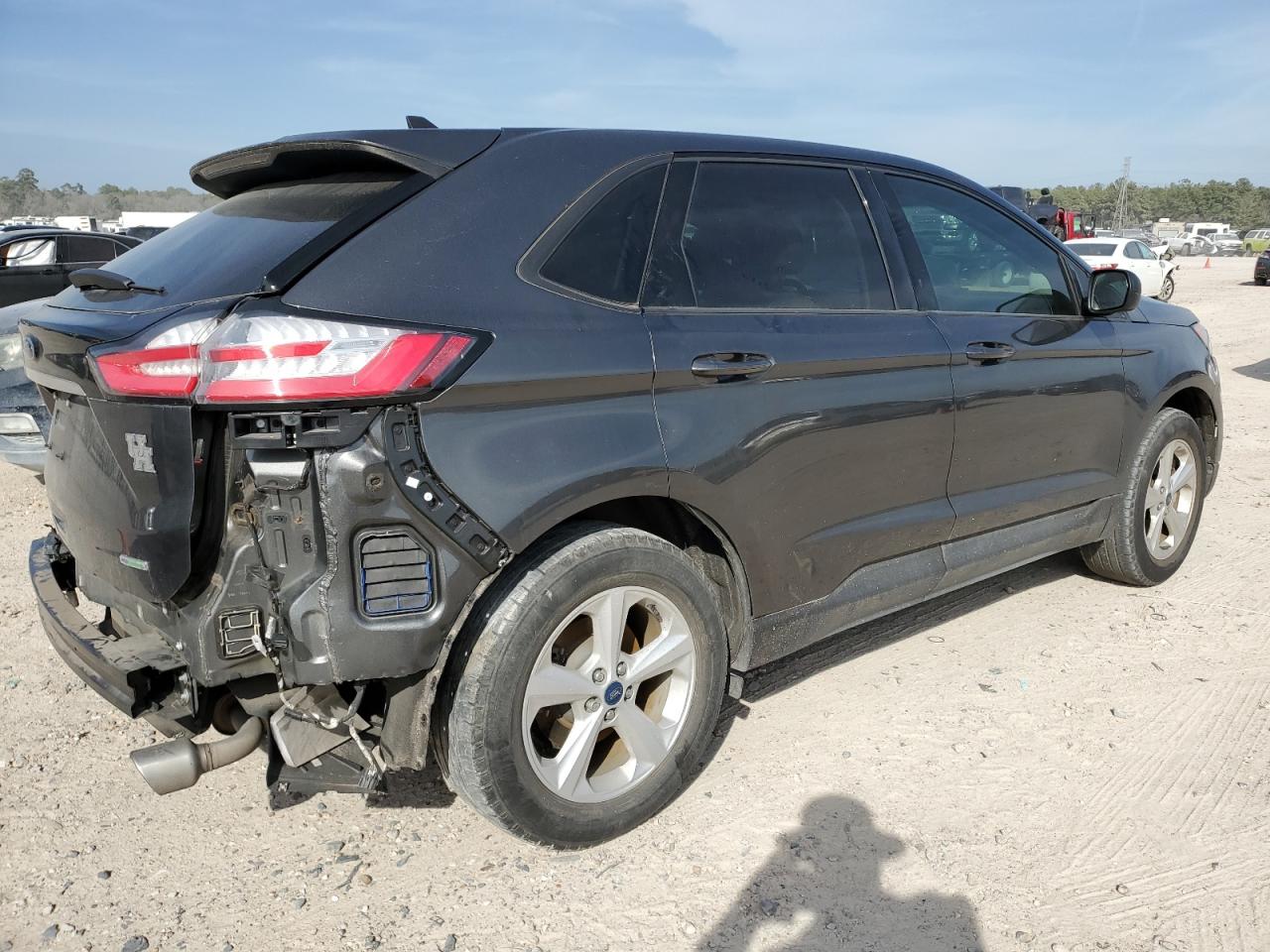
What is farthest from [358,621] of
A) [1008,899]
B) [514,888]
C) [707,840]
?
[1008,899]

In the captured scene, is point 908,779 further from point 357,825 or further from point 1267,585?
point 1267,585

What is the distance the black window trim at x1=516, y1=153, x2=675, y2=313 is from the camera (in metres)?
2.48

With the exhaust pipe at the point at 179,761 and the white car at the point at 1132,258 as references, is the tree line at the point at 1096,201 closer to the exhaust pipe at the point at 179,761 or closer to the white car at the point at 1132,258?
the white car at the point at 1132,258

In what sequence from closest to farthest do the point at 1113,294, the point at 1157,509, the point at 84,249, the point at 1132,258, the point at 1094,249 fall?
the point at 1113,294, the point at 1157,509, the point at 84,249, the point at 1094,249, the point at 1132,258

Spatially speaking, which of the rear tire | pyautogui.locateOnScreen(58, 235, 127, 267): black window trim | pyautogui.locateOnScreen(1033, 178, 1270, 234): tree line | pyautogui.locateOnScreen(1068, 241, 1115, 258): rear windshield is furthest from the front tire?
pyautogui.locateOnScreen(1033, 178, 1270, 234): tree line

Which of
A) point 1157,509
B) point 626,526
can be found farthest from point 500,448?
point 1157,509

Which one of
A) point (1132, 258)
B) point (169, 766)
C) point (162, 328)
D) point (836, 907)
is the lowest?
point (836, 907)

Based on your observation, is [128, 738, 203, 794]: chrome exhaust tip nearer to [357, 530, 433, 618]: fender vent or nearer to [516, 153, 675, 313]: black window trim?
[357, 530, 433, 618]: fender vent

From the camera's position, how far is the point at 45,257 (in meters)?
10.1

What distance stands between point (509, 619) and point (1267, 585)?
4049 millimetres

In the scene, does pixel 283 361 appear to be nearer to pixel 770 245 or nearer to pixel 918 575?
pixel 770 245

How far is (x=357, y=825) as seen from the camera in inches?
113

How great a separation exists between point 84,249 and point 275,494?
9.81m

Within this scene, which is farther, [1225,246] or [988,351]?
[1225,246]
